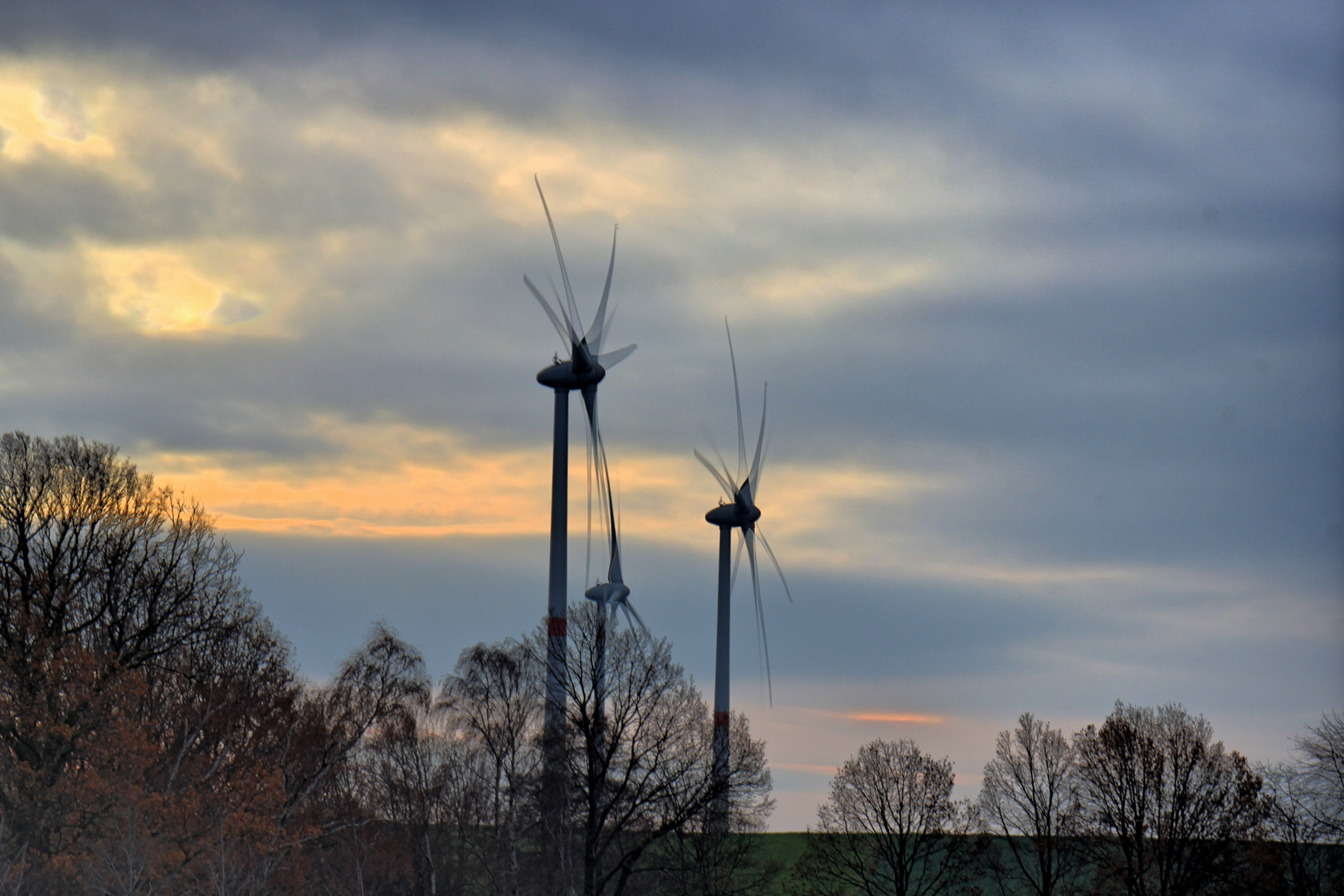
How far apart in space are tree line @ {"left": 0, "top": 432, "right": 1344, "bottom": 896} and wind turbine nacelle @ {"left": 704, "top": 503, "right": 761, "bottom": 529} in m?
19.3

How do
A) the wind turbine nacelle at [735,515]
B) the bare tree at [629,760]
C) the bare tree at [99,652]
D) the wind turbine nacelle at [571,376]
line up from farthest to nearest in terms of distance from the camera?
the wind turbine nacelle at [735,515] → the wind turbine nacelle at [571,376] → the bare tree at [629,760] → the bare tree at [99,652]

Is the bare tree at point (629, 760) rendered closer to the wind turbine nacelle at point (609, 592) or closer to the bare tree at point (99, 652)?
the bare tree at point (99, 652)

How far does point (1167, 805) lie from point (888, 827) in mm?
16840

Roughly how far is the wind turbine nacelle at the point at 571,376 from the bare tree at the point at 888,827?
30.3 meters

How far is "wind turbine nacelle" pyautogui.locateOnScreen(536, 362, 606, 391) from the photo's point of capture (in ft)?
272

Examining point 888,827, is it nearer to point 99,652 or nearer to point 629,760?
point 629,760

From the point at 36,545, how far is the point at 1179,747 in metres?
58.8

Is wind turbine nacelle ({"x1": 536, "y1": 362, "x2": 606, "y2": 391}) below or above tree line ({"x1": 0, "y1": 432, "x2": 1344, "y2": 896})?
above

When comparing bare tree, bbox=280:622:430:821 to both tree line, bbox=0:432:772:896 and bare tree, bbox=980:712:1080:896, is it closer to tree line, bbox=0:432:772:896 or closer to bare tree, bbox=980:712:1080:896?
tree line, bbox=0:432:772:896

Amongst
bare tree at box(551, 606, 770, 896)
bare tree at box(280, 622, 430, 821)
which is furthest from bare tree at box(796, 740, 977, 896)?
bare tree at box(280, 622, 430, 821)

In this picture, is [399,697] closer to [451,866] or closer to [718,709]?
[451,866]

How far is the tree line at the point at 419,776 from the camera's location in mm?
45875

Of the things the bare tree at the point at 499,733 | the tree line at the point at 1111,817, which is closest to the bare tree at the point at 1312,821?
the tree line at the point at 1111,817

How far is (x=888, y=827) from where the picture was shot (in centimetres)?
7756
